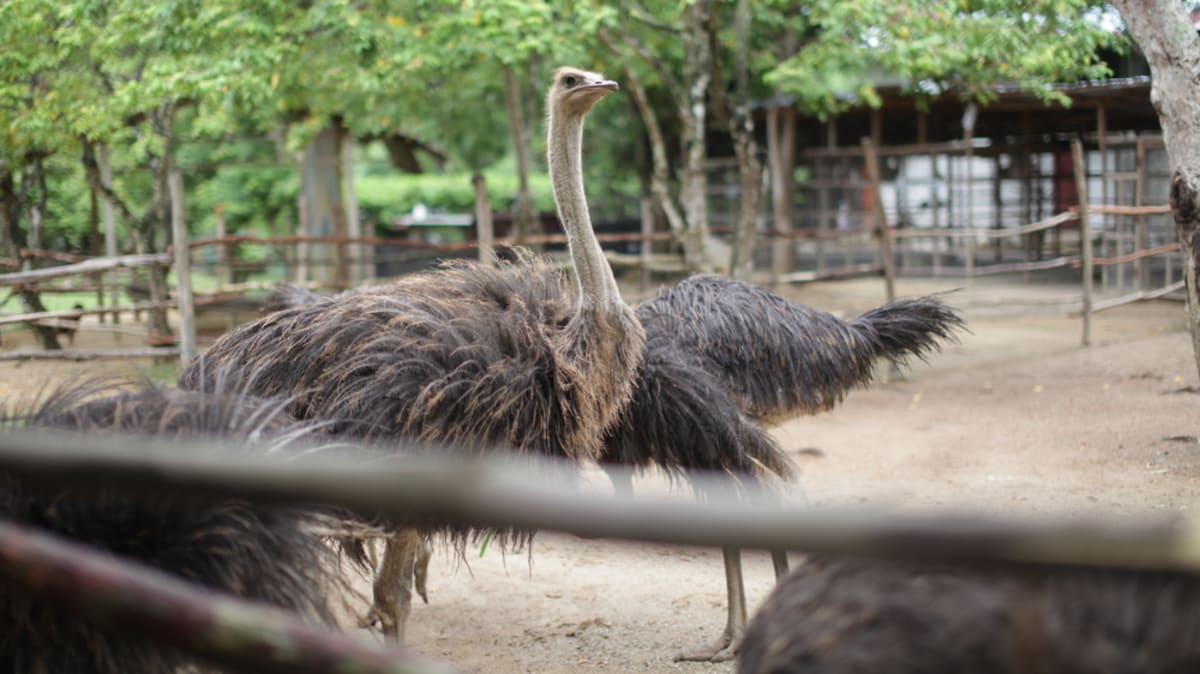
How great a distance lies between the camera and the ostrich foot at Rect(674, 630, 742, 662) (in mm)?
4320

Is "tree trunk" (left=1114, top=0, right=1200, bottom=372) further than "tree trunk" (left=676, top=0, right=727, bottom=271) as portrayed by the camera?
No

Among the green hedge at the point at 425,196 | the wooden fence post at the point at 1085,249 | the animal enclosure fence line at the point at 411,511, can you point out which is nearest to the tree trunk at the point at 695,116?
the wooden fence post at the point at 1085,249

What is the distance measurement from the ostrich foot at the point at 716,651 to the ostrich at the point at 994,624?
8.37ft

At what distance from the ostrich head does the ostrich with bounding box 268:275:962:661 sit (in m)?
0.96

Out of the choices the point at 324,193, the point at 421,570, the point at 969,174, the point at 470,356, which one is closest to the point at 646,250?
the point at 324,193

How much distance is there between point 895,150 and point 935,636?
1573 centimetres

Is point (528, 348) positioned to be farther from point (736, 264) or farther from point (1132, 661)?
point (736, 264)

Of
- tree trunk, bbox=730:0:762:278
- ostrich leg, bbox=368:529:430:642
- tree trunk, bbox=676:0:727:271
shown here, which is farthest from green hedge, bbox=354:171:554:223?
ostrich leg, bbox=368:529:430:642

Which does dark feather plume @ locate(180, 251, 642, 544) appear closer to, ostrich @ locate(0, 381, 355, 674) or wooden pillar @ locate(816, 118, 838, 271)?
ostrich @ locate(0, 381, 355, 674)

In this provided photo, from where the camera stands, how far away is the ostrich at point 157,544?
2.12 m

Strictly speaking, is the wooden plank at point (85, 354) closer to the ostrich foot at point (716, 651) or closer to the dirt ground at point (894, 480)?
the dirt ground at point (894, 480)

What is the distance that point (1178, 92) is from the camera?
17.0 feet

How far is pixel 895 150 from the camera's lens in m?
16.6

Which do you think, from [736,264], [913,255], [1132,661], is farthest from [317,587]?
[913,255]
